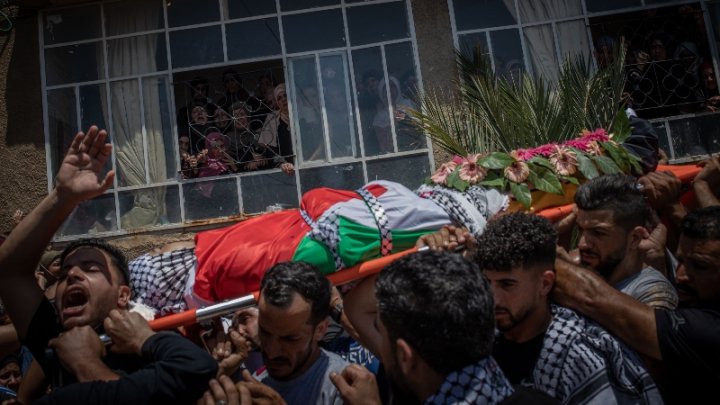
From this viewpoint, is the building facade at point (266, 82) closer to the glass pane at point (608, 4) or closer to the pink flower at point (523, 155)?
the glass pane at point (608, 4)

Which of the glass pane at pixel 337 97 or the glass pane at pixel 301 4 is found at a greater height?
the glass pane at pixel 301 4

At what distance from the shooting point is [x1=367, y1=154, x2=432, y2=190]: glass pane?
7969mm

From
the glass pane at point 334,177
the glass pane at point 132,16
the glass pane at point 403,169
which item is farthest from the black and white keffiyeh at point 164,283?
the glass pane at point 132,16

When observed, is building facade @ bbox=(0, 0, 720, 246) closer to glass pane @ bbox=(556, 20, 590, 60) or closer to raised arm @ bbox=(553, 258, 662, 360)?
glass pane @ bbox=(556, 20, 590, 60)

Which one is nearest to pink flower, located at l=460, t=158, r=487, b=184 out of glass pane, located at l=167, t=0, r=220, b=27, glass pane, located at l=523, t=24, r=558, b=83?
glass pane, located at l=523, t=24, r=558, b=83

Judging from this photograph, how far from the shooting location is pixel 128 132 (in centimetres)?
840

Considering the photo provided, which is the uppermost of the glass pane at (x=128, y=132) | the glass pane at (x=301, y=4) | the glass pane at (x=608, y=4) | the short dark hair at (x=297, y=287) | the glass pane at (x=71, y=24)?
the glass pane at (x=71, y=24)

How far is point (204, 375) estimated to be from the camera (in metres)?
2.11

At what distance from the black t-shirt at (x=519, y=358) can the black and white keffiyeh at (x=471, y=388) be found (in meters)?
0.57

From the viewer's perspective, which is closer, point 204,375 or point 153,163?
point 204,375

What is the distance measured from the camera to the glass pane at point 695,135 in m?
7.98

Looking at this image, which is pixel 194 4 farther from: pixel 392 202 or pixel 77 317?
pixel 77 317

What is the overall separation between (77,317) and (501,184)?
2.14m

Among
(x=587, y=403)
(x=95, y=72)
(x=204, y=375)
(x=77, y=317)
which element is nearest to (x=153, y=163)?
(x=95, y=72)
